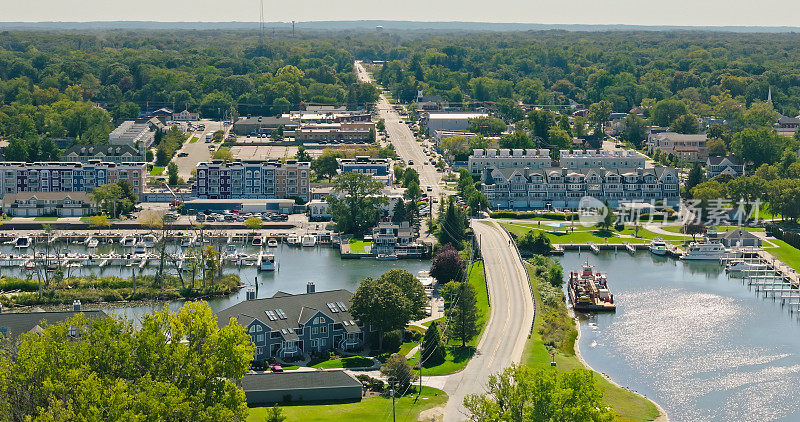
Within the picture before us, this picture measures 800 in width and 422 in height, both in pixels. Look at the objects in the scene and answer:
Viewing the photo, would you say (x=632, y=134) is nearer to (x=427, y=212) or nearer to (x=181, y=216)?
(x=427, y=212)

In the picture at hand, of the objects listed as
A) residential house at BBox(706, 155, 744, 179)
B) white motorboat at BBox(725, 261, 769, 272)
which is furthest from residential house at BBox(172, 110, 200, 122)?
white motorboat at BBox(725, 261, 769, 272)

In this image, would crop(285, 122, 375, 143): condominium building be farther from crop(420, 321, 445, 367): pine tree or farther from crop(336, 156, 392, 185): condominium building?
crop(420, 321, 445, 367): pine tree

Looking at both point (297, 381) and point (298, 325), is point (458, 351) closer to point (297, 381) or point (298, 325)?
point (298, 325)

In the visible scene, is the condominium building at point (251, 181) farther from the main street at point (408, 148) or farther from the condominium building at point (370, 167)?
the main street at point (408, 148)

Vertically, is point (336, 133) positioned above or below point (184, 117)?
below

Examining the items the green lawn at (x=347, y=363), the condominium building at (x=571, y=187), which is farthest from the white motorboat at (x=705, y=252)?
the green lawn at (x=347, y=363)

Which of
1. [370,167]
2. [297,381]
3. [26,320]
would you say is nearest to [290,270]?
[26,320]
